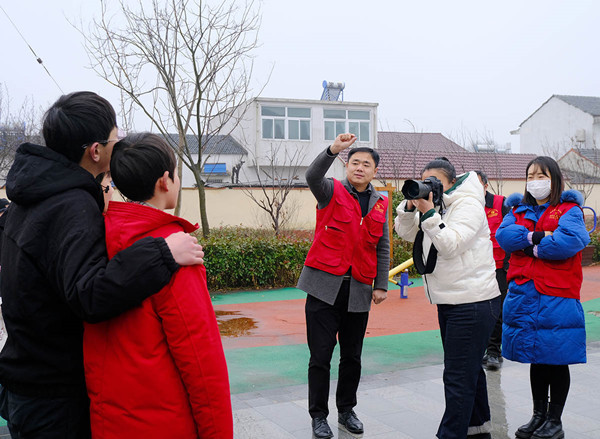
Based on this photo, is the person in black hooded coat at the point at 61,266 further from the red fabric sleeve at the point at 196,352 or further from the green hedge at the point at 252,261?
the green hedge at the point at 252,261

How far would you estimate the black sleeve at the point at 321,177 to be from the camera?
3.59 meters

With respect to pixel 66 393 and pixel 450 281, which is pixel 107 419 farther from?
pixel 450 281

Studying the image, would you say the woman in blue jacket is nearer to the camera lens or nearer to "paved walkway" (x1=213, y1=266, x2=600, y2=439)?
"paved walkway" (x1=213, y1=266, x2=600, y2=439)

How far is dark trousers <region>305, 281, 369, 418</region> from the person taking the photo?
3631mm

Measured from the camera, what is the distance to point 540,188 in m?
3.67

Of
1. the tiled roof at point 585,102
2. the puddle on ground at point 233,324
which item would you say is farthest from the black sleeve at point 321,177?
the tiled roof at point 585,102

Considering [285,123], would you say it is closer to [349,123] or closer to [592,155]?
[349,123]

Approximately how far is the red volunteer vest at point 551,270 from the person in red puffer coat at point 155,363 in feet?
8.50

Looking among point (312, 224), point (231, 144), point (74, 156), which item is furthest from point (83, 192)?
point (231, 144)

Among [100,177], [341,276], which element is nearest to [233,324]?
[341,276]

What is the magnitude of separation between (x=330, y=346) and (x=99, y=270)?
7.60 ft

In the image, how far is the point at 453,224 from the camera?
3088mm

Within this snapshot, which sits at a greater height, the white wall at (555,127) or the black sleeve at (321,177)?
the white wall at (555,127)

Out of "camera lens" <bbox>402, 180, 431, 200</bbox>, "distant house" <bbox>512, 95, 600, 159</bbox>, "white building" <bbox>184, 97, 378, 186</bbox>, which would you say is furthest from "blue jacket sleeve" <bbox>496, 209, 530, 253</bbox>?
"distant house" <bbox>512, 95, 600, 159</bbox>
